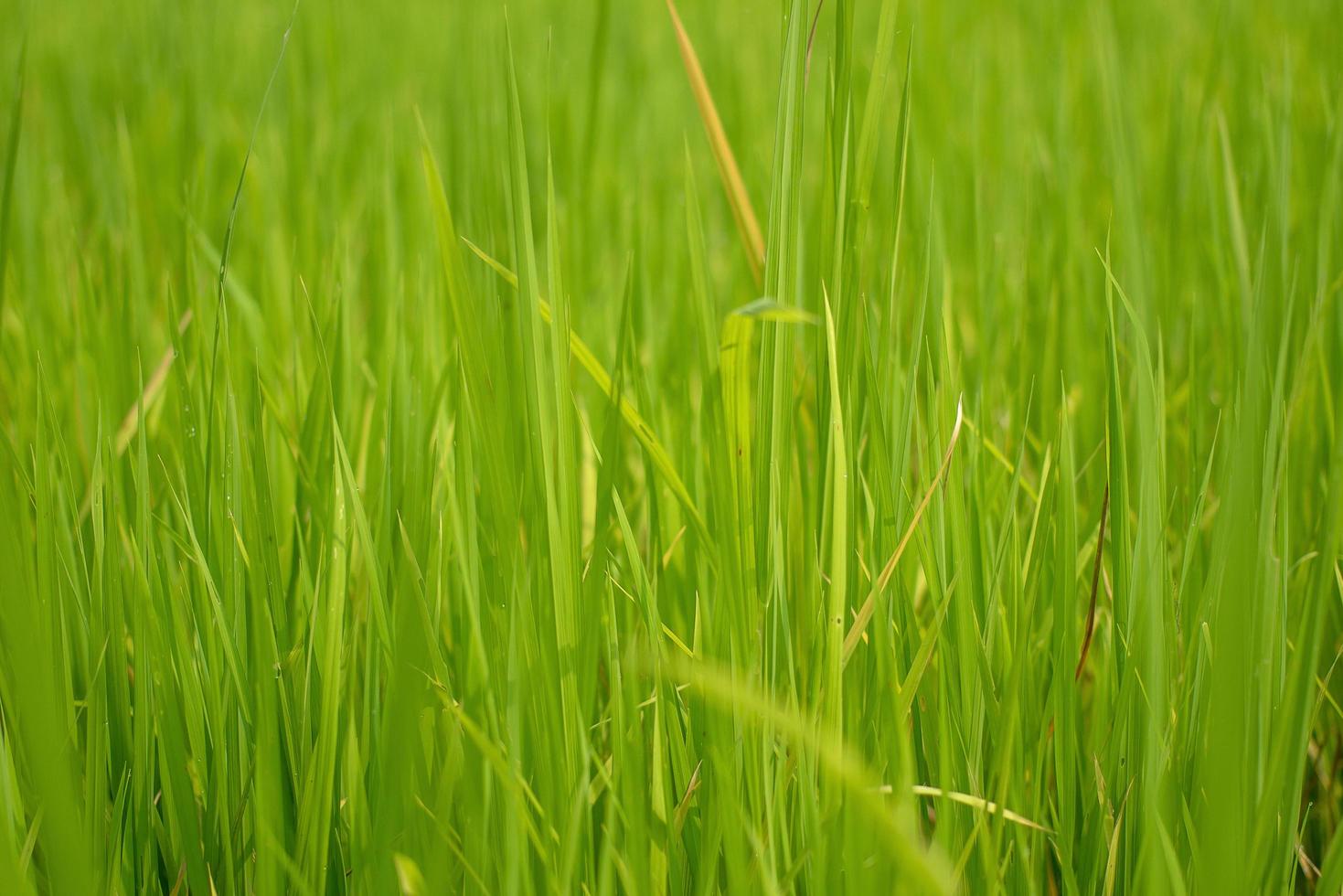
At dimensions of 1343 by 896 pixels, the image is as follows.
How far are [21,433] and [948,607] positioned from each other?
2.58 ft

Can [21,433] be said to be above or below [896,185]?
below

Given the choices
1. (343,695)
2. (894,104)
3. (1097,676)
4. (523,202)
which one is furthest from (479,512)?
(894,104)

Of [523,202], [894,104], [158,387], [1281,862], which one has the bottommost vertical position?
A: [1281,862]

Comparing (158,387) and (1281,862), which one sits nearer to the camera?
(1281,862)

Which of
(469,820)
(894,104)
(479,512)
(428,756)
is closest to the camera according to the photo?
(469,820)

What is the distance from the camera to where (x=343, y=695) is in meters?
0.52

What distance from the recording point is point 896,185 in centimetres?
45

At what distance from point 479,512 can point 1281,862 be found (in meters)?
0.47

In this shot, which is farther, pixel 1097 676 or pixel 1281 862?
pixel 1097 676

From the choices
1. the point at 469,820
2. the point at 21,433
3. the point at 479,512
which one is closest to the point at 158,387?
the point at 21,433

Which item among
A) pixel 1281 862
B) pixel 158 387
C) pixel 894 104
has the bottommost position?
pixel 1281 862

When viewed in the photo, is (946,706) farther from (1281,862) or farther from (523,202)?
(523,202)

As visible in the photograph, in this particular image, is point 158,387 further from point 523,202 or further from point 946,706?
point 946,706

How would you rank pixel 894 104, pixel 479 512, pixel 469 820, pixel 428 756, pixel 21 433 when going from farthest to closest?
pixel 894 104 → pixel 21 433 → pixel 479 512 → pixel 428 756 → pixel 469 820
